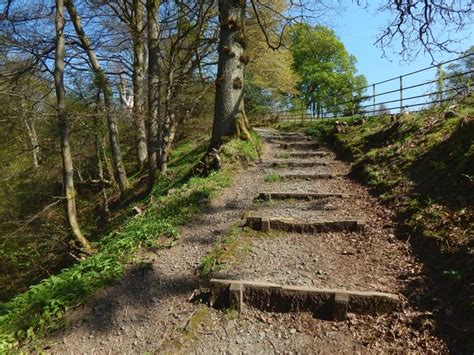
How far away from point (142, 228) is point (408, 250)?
3.86 metres

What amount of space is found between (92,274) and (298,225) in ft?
9.47

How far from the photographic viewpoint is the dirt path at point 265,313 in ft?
10.2

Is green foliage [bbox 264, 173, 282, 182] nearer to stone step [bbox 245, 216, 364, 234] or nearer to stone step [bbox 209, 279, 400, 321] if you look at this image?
stone step [bbox 245, 216, 364, 234]

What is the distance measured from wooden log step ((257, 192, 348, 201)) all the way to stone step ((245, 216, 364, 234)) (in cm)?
112

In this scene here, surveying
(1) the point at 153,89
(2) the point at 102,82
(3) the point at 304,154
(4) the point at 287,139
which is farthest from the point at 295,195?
(2) the point at 102,82

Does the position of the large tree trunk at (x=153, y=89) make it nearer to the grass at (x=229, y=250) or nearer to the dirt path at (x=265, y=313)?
the dirt path at (x=265, y=313)

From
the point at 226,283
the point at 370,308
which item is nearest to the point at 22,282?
the point at 226,283

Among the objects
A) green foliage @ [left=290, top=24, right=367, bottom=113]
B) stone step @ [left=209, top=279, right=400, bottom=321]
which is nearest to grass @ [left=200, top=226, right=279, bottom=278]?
stone step @ [left=209, top=279, right=400, bottom=321]

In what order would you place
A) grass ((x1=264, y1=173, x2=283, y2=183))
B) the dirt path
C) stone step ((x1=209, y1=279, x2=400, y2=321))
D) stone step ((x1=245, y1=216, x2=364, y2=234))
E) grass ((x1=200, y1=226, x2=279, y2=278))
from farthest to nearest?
grass ((x1=264, y1=173, x2=283, y2=183)) < stone step ((x1=245, y1=216, x2=364, y2=234)) < grass ((x1=200, y1=226, x2=279, y2=278)) < stone step ((x1=209, y1=279, x2=400, y2=321)) < the dirt path

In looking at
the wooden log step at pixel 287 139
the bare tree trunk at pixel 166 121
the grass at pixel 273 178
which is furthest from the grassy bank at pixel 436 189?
the bare tree trunk at pixel 166 121

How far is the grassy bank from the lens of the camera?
3.12m

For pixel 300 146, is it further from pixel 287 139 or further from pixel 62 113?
pixel 62 113

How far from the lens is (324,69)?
38.8m

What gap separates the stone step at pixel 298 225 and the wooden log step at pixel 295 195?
1.12 m
